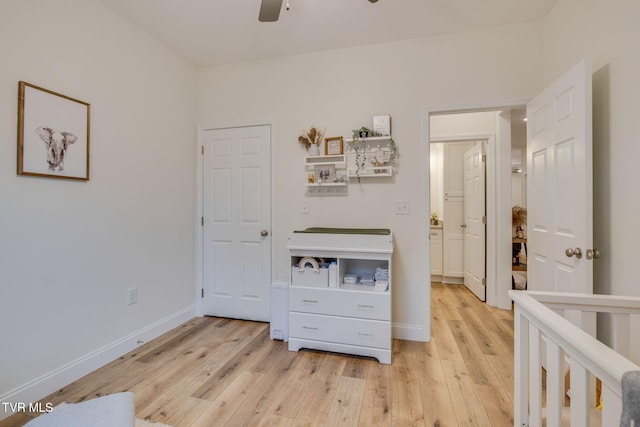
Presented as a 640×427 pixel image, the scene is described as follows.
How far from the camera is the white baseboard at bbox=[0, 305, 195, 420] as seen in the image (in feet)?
5.21

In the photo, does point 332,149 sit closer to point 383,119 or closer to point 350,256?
point 383,119

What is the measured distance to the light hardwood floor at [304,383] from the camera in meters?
1.53

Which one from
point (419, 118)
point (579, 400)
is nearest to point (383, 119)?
point (419, 118)

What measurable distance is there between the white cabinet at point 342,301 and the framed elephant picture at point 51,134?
1545 millimetres

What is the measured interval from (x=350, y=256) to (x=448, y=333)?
4.04ft

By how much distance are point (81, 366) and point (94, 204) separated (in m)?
1.08

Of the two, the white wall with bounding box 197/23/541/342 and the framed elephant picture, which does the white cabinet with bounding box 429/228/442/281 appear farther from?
the framed elephant picture

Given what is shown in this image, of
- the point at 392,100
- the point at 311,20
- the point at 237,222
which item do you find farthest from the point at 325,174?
the point at 311,20

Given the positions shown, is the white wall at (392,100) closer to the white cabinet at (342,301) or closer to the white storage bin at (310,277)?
the white cabinet at (342,301)

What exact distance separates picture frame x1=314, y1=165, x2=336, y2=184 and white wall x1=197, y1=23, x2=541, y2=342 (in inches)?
6.5

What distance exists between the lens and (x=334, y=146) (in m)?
2.59

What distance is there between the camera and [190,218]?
291cm

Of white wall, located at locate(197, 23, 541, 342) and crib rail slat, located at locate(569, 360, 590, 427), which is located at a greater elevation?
white wall, located at locate(197, 23, 541, 342)

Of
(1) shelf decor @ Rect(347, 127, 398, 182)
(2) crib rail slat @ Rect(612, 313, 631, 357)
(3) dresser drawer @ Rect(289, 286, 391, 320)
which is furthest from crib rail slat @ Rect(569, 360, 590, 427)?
(1) shelf decor @ Rect(347, 127, 398, 182)
